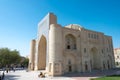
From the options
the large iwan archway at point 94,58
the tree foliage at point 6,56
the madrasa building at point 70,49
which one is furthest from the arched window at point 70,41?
the tree foliage at point 6,56

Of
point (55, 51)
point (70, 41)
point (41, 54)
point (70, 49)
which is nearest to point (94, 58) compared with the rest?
point (70, 41)

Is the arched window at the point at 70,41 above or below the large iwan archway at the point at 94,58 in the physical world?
above

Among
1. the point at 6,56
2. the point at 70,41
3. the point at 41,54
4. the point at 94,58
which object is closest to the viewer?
the point at 70,41

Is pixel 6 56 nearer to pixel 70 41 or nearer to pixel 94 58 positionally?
pixel 70 41

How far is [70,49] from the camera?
32469 millimetres

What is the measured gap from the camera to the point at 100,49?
39250mm

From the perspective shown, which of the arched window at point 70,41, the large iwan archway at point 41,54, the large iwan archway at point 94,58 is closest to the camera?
the arched window at point 70,41

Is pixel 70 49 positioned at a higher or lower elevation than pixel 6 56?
higher

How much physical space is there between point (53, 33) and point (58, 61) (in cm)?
640

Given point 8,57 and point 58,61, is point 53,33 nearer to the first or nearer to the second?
point 58,61

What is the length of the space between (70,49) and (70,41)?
3352 millimetres

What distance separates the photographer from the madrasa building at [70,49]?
28.1 meters

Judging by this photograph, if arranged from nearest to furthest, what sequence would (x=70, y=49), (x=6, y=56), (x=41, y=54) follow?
(x=70, y=49)
(x=41, y=54)
(x=6, y=56)

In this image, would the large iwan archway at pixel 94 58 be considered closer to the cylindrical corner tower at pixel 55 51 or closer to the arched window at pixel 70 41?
the arched window at pixel 70 41
